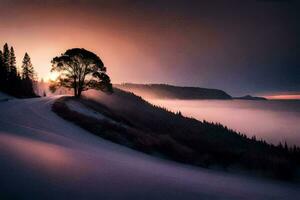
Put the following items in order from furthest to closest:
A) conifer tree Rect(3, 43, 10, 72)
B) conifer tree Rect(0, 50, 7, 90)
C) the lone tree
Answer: conifer tree Rect(3, 43, 10, 72) < conifer tree Rect(0, 50, 7, 90) < the lone tree

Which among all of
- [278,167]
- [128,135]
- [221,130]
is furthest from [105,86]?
[221,130]

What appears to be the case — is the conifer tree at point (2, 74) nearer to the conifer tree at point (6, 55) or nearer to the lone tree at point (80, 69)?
the conifer tree at point (6, 55)

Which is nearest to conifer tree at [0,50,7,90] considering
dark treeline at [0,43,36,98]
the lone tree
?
dark treeline at [0,43,36,98]

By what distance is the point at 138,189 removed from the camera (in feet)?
14.5

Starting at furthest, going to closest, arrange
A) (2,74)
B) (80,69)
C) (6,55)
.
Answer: (6,55)
(2,74)
(80,69)

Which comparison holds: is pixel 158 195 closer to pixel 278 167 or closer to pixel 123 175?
pixel 123 175

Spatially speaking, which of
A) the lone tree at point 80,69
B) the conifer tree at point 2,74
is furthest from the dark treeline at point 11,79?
the lone tree at point 80,69

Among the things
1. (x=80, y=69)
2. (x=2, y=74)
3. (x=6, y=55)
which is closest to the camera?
(x=80, y=69)

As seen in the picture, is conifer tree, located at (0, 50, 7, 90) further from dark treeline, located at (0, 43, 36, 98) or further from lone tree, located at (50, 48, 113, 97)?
lone tree, located at (50, 48, 113, 97)

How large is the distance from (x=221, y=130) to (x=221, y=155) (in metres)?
58.5

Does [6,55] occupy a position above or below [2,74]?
above

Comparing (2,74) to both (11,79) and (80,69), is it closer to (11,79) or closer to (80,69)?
(11,79)

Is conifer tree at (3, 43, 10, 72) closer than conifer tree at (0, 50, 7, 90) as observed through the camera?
No

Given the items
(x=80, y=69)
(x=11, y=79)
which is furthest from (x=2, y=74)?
(x=80, y=69)
